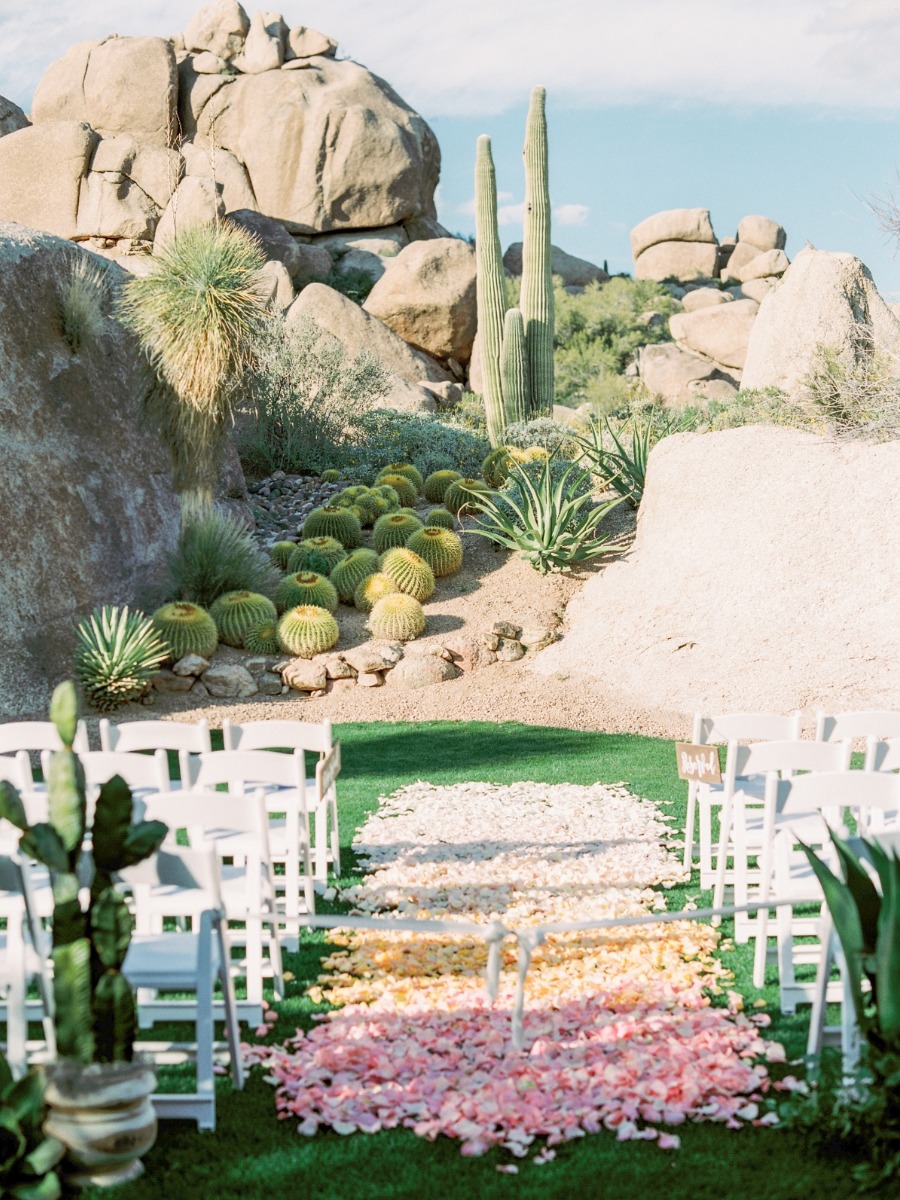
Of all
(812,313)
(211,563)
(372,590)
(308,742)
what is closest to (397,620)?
(372,590)

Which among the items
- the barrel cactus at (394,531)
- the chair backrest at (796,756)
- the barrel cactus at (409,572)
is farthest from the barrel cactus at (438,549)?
the chair backrest at (796,756)

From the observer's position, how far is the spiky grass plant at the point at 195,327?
478 inches

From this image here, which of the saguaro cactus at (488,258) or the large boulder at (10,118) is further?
the large boulder at (10,118)

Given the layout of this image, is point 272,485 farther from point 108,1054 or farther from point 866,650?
point 108,1054

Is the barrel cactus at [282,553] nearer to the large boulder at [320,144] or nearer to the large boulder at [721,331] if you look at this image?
the large boulder at [320,144]

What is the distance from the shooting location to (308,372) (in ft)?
60.2

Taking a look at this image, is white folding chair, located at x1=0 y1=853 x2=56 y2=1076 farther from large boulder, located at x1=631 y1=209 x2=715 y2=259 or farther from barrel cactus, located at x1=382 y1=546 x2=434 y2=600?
large boulder, located at x1=631 y1=209 x2=715 y2=259

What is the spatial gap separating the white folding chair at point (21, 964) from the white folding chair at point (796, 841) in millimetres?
2400

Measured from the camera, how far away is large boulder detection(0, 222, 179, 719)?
35.7 ft

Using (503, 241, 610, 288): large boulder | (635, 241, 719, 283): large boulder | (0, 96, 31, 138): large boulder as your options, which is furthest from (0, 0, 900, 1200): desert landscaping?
(635, 241, 719, 283): large boulder

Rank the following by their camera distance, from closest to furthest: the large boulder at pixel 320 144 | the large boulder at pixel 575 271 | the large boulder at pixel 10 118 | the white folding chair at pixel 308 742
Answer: the white folding chair at pixel 308 742 < the large boulder at pixel 320 144 < the large boulder at pixel 10 118 < the large boulder at pixel 575 271

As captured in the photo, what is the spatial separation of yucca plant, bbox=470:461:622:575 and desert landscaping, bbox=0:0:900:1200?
0.06 metres

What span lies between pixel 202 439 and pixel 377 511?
2.85 m

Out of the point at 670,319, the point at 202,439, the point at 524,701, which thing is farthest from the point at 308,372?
the point at 670,319
